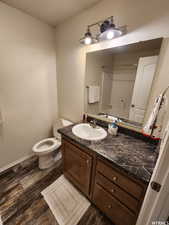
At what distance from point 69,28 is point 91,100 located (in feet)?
3.97

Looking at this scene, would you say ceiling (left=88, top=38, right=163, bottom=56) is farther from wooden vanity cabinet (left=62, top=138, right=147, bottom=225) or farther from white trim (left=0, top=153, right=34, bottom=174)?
white trim (left=0, top=153, right=34, bottom=174)

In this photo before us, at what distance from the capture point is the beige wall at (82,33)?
95 centimetres

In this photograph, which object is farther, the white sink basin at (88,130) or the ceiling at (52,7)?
the white sink basin at (88,130)

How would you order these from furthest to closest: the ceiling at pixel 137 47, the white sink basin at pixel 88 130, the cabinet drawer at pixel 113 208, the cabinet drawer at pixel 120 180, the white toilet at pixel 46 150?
1. the white toilet at pixel 46 150
2. the white sink basin at pixel 88 130
3. the ceiling at pixel 137 47
4. the cabinet drawer at pixel 113 208
5. the cabinet drawer at pixel 120 180

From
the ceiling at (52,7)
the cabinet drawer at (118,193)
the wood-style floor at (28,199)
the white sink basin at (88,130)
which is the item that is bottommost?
the wood-style floor at (28,199)

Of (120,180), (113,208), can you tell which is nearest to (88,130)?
(120,180)

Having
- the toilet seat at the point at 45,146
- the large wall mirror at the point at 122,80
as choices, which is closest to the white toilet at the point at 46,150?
the toilet seat at the point at 45,146

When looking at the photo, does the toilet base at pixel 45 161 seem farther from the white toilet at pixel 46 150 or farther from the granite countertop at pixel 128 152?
the granite countertop at pixel 128 152

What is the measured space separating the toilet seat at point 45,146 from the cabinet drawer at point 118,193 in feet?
3.14

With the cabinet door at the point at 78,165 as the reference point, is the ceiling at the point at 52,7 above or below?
above

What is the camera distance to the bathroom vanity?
79 centimetres

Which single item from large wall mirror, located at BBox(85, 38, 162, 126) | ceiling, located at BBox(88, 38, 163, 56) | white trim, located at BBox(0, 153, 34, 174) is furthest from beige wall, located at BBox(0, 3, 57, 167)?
ceiling, located at BBox(88, 38, 163, 56)

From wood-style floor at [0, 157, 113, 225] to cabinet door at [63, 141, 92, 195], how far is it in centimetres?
31

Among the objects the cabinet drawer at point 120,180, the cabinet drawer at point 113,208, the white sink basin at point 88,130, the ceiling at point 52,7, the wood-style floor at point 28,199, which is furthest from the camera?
the white sink basin at point 88,130
